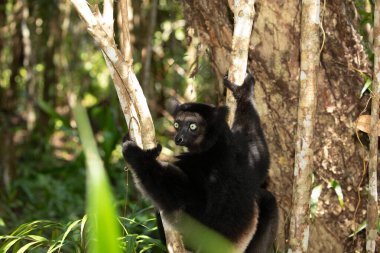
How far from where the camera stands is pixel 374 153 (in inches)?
130

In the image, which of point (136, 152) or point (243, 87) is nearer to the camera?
point (136, 152)

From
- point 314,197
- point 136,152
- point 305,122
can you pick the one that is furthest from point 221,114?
point 314,197

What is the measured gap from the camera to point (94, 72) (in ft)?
35.8

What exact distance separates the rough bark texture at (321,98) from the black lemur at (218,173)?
0.30 meters

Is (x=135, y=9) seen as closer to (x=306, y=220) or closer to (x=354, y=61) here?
A: (x=354, y=61)

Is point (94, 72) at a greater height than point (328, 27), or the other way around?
point (328, 27)

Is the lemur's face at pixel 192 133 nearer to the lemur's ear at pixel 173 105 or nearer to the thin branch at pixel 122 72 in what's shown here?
the lemur's ear at pixel 173 105

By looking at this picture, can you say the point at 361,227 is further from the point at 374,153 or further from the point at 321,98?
the point at 321,98

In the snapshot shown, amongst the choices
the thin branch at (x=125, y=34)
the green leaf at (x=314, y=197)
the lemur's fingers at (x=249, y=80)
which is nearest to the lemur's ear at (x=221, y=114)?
the lemur's fingers at (x=249, y=80)

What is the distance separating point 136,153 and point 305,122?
104 cm

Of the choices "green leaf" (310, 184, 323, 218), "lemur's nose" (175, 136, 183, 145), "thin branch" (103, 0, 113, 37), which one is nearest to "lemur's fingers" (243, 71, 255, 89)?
"lemur's nose" (175, 136, 183, 145)

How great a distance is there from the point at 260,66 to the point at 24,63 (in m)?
5.24

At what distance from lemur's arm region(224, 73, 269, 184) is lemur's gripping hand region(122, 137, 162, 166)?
59cm

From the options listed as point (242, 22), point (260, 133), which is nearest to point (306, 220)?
point (260, 133)
